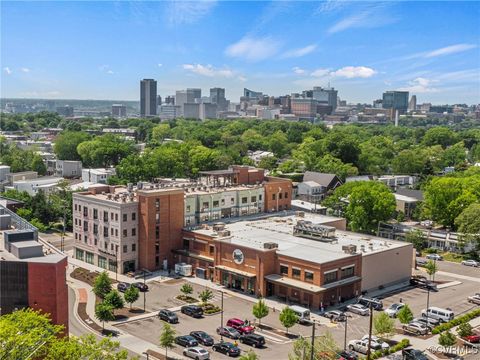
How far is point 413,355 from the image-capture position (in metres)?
39.8

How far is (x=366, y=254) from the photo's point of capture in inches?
2163

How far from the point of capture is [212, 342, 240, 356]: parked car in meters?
40.3

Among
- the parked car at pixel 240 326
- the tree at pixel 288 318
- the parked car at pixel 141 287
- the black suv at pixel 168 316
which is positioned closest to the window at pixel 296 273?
the tree at pixel 288 318

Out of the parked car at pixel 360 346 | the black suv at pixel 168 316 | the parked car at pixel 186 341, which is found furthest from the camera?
the black suv at pixel 168 316

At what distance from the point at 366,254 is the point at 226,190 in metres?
21.9

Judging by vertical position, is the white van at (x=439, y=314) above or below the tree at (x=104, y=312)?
below

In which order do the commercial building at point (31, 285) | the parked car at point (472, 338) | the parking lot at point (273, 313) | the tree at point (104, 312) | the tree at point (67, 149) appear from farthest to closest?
1. the tree at point (67, 149)
2. the tree at point (104, 312)
3. the parked car at point (472, 338)
4. the parking lot at point (273, 313)
5. the commercial building at point (31, 285)

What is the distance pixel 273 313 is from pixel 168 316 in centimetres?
923

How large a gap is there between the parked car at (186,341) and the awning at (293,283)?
1259 centimetres

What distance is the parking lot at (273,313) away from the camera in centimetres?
4334

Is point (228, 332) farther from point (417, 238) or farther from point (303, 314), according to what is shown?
point (417, 238)

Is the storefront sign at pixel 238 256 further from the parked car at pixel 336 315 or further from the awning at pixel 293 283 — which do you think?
the parked car at pixel 336 315

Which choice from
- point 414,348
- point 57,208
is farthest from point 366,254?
point 57,208

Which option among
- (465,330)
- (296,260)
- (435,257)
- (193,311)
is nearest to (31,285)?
(193,311)
